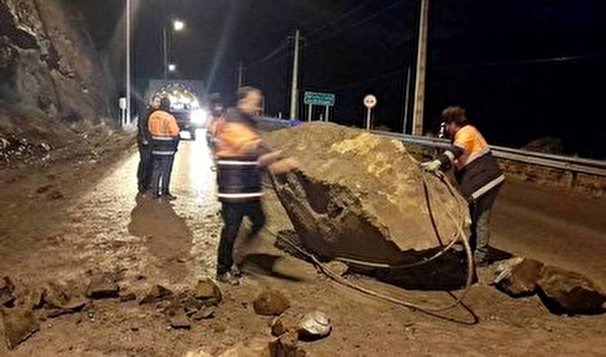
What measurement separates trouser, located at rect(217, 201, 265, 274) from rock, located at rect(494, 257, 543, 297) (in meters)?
2.44

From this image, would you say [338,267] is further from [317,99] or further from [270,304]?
[317,99]

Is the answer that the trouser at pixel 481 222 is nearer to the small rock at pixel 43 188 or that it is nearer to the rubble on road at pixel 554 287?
the rubble on road at pixel 554 287

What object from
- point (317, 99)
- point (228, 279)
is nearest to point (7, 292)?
point (228, 279)

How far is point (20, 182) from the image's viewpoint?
40.5ft

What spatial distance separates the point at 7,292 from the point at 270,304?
223 centimetres

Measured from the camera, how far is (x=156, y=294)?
17.8ft

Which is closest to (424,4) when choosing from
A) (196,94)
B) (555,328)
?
(555,328)

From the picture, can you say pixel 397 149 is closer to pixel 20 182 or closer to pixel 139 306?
pixel 139 306

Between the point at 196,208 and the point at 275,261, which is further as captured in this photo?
the point at 196,208

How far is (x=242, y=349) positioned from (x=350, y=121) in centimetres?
4951

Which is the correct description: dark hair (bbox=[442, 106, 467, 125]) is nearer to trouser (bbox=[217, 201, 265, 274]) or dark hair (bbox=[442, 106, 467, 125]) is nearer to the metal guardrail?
trouser (bbox=[217, 201, 265, 274])

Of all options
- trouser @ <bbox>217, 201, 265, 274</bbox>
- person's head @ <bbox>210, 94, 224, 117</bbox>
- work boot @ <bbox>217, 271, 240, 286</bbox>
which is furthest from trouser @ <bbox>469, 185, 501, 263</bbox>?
person's head @ <bbox>210, 94, 224, 117</bbox>

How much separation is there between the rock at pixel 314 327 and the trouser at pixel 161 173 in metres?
6.08

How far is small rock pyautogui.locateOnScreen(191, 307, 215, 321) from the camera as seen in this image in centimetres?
505
